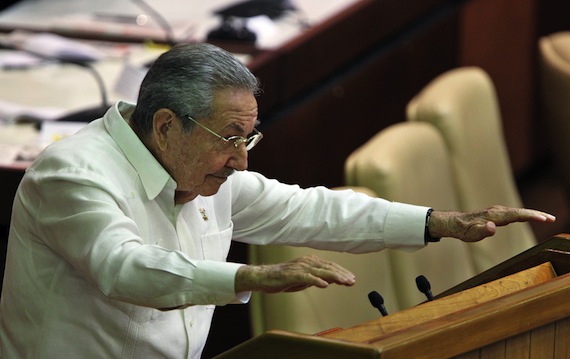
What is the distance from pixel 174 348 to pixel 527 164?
3571 millimetres

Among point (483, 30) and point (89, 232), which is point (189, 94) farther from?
point (483, 30)

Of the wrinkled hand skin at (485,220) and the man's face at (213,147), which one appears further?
the wrinkled hand skin at (485,220)

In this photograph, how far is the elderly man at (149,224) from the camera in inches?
66.6

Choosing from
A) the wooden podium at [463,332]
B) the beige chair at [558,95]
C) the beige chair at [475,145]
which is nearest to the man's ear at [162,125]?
the wooden podium at [463,332]

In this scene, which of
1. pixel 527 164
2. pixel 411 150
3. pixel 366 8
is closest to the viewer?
pixel 411 150

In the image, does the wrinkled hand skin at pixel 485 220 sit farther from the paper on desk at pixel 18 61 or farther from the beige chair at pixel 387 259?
the paper on desk at pixel 18 61

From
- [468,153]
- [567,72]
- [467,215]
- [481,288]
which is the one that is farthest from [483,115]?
[481,288]

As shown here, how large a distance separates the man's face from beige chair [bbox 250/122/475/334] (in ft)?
1.82

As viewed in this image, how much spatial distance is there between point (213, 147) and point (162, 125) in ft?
0.29

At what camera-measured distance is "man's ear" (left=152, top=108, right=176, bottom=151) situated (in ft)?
6.02

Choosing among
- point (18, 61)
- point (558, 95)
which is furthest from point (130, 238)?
point (18, 61)

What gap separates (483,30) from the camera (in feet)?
16.0

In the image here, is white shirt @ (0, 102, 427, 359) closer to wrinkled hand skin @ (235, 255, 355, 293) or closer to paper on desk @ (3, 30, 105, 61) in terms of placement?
wrinkled hand skin @ (235, 255, 355, 293)

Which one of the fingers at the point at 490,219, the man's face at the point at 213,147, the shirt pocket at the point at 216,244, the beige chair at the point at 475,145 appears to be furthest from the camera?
the beige chair at the point at 475,145
